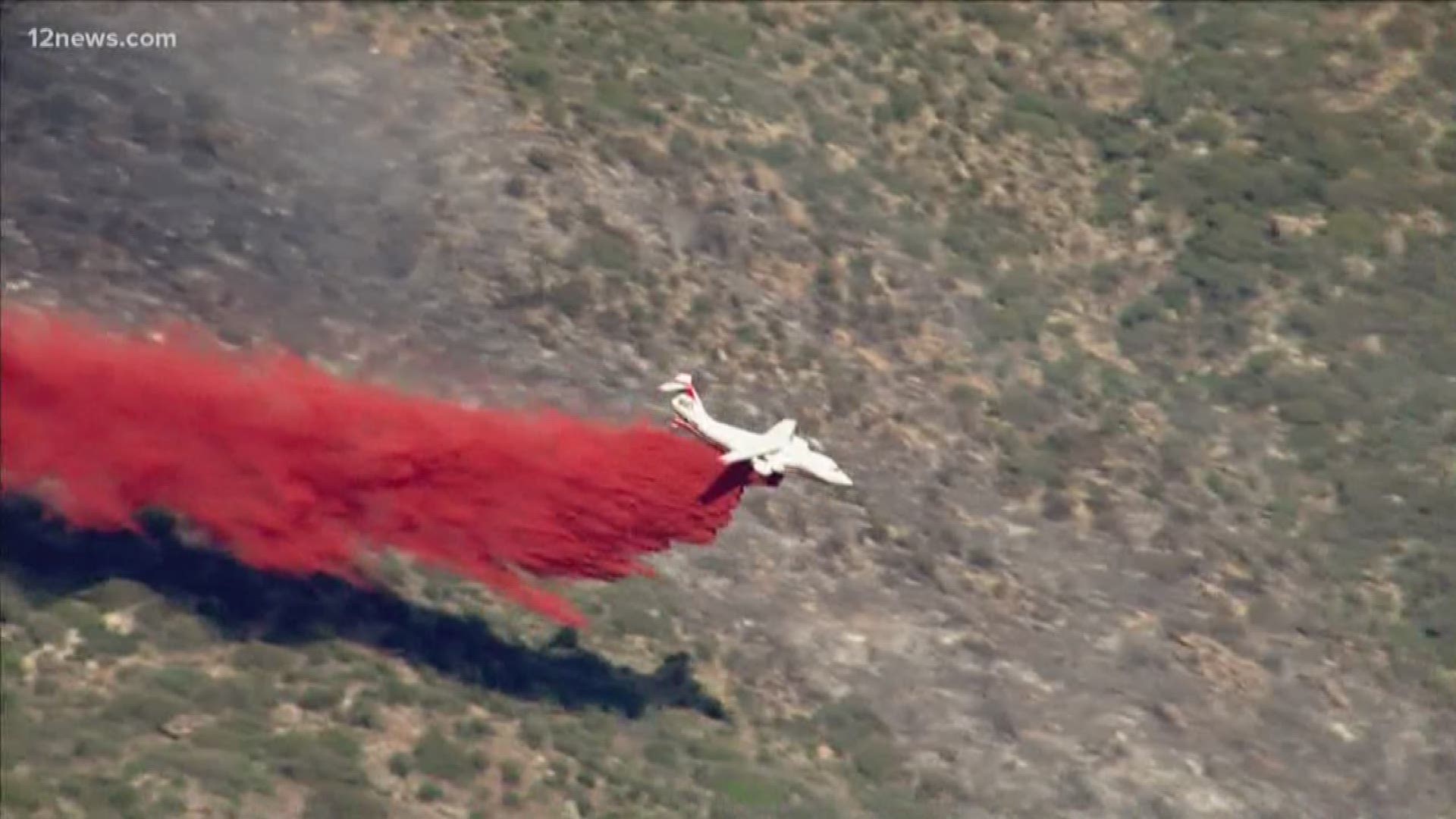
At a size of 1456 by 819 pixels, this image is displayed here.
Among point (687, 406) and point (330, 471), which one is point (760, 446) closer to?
point (687, 406)

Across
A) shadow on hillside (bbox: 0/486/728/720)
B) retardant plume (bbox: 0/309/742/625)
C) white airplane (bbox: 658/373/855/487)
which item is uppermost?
white airplane (bbox: 658/373/855/487)

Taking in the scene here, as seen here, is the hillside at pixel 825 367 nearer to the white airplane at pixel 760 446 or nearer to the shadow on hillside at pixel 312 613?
the shadow on hillside at pixel 312 613

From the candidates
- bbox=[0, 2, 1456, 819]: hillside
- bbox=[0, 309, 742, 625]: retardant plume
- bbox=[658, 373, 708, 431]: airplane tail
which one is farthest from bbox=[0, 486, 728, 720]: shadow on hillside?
bbox=[658, 373, 708, 431]: airplane tail

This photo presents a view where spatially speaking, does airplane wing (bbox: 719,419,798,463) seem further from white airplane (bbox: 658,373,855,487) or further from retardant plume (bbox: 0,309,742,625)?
retardant plume (bbox: 0,309,742,625)

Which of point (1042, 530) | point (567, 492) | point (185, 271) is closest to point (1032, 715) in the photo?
point (1042, 530)

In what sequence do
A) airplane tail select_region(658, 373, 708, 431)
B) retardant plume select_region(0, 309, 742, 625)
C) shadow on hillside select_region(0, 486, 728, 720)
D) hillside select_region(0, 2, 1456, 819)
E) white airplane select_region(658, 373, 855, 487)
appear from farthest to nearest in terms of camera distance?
shadow on hillside select_region(0, 486, 728, 720), hillside select_region(0, 2, 1456, 819), retardant plume select_region(0, 309, 742, 625), airplane tail select_region(658, 373, 708, 431), white airplane select_region(658, 373, 855, 487)

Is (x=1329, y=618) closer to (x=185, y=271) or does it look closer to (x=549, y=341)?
(x=549, y=341)
